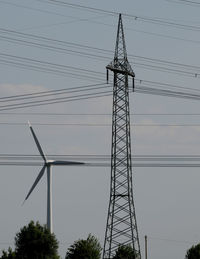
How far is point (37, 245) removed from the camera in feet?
480

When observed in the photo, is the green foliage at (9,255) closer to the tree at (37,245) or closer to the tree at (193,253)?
the tree at (37,245)

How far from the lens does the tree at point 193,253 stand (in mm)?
160637

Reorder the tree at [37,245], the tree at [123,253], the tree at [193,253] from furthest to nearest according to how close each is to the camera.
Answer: the tree at [193,253], the tree at [37,245], the tree at [123,253]

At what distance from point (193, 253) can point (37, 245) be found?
33088 mm

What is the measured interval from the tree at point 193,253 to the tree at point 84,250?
26.6 meters

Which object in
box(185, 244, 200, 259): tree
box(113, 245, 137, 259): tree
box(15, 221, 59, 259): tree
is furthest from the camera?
box(185, 244, 200, 259): tree

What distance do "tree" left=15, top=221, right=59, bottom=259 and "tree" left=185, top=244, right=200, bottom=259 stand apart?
2946 cm

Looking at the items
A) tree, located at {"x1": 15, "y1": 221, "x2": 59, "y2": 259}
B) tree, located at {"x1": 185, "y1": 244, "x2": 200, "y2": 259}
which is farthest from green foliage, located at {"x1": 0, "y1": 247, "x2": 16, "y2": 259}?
tree, located at {"x1": 185, "y1": 244, "x2": 200, "y2": 259}

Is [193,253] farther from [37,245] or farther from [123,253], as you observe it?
[123,253]

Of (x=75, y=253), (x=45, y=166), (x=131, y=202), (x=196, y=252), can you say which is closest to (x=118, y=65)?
(x=131, y=202)

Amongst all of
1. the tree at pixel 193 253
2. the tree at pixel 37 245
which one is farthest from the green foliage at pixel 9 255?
the tree at pixel 193 253

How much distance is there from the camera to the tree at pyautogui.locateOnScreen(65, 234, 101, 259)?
139m

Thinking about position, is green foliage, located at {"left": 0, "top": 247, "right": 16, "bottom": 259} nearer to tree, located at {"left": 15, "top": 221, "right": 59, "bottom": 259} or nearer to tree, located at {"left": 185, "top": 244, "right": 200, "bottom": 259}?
tree, located at {"left": 15, "top": 221, "right": 59, "bottom": 259}

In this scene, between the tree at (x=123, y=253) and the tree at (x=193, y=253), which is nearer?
the tree at (x=123, y=253)
